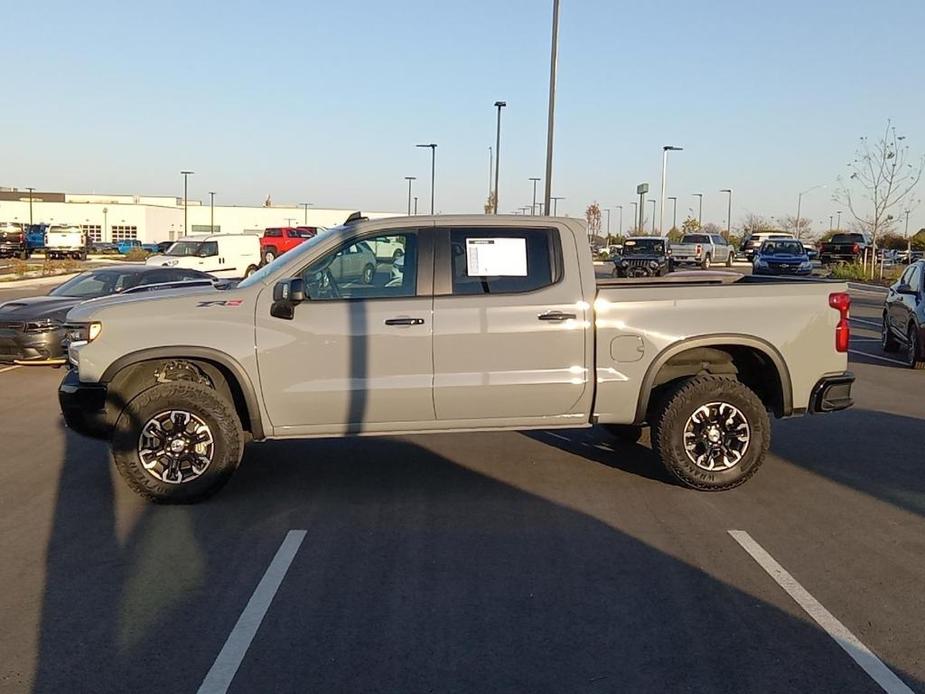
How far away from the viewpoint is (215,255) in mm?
28516

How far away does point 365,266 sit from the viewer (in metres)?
6.68

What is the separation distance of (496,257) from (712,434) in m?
2.15

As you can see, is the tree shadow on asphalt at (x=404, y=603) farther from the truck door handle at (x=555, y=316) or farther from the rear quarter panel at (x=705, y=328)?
the truck door handle at (x=555, y=316)

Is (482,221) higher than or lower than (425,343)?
higher

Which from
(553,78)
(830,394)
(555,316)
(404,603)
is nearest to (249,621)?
(404,603)

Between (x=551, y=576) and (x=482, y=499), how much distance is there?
1.55 metres

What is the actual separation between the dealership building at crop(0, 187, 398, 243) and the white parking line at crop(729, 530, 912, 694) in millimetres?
85001

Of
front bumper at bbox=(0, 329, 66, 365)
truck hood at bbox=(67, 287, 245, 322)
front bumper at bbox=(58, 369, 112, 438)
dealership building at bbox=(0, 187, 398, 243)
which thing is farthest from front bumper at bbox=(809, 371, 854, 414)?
dealership building at bbox=(0, 187, 398, 243)

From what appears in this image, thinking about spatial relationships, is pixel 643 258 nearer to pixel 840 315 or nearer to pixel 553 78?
pixel 553 78

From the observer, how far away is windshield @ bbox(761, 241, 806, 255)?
36.7 meters

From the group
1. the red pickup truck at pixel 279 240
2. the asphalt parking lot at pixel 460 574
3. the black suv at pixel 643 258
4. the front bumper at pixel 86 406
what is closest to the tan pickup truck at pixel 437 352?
the front bumper at pixel 86 406

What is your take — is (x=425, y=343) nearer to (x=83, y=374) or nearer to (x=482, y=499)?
(x=482, y=499)

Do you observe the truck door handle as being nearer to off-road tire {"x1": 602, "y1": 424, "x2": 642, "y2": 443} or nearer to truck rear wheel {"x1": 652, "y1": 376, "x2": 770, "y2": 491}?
truck rear wheel {"x1": 652, "y1": 376, "x2": 770, "y2": 491}

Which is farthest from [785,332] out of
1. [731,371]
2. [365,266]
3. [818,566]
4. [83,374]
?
[83,374]
